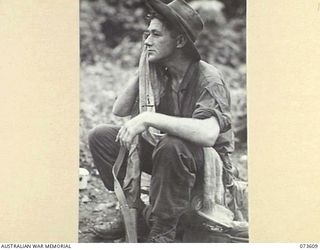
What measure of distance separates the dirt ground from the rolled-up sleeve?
12 cm

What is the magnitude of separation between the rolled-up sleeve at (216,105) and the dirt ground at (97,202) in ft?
0.39

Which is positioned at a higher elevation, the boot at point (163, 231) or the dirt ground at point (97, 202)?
the dirt ground at point (97, 202)

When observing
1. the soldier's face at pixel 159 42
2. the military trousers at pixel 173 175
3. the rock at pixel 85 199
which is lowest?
the rock at pixel 85 199

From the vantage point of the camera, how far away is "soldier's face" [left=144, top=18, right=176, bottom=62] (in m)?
2.02

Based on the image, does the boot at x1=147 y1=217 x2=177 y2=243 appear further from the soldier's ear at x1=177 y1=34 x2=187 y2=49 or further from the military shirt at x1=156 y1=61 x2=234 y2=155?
the soldier's ear at x1=177 y1=34 x2=187 y2=49

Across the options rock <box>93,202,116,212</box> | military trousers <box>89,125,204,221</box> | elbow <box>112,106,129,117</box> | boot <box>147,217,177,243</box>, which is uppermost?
elbow <box>112,106,129,117</box>

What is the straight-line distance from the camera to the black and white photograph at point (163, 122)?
1.98 metres

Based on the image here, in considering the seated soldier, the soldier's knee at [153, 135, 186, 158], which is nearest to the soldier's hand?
the seated soldier

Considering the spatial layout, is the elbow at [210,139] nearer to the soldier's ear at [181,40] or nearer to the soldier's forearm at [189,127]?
the soldier's forearm at [189,127]

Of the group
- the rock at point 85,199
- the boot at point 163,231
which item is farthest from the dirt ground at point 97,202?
the boot at point 163,231
